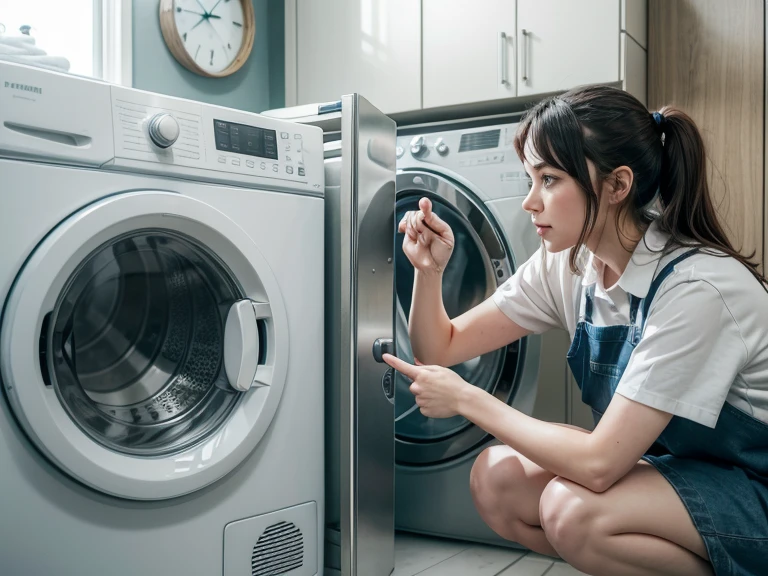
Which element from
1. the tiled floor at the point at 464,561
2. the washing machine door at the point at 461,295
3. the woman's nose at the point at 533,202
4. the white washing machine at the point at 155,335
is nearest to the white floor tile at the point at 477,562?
the tiled floor at the point at 464,561

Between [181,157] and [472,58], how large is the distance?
1.02 meters

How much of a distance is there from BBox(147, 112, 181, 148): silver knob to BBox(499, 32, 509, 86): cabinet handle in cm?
101

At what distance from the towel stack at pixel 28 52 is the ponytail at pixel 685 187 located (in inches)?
44.5

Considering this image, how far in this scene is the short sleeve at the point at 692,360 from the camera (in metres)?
1.08

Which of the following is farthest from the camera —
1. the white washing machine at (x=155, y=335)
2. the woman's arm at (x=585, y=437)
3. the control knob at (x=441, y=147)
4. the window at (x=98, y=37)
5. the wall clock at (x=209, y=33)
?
the wall clock at (x=209, y=33)

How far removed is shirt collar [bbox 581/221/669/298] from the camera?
3.95ft

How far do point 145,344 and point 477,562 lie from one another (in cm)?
91

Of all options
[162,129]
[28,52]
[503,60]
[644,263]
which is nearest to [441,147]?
[503,60]

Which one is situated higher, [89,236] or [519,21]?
[519,21]

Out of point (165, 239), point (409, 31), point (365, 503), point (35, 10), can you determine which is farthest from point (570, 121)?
point (35, 10)

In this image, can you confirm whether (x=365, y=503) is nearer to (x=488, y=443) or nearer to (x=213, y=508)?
(x=213, y=508)

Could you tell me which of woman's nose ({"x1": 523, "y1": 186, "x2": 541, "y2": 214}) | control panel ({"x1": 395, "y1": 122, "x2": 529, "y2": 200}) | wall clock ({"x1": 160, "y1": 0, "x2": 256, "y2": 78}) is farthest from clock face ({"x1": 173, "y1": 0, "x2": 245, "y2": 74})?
woman's nose ({"x1": 523, "y1": 186, "x2": 541, "y2": 214})

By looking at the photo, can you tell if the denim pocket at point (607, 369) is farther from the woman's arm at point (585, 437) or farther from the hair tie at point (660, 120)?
the hair tie at point (660, 120)

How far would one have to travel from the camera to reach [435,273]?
1444 millimetres
